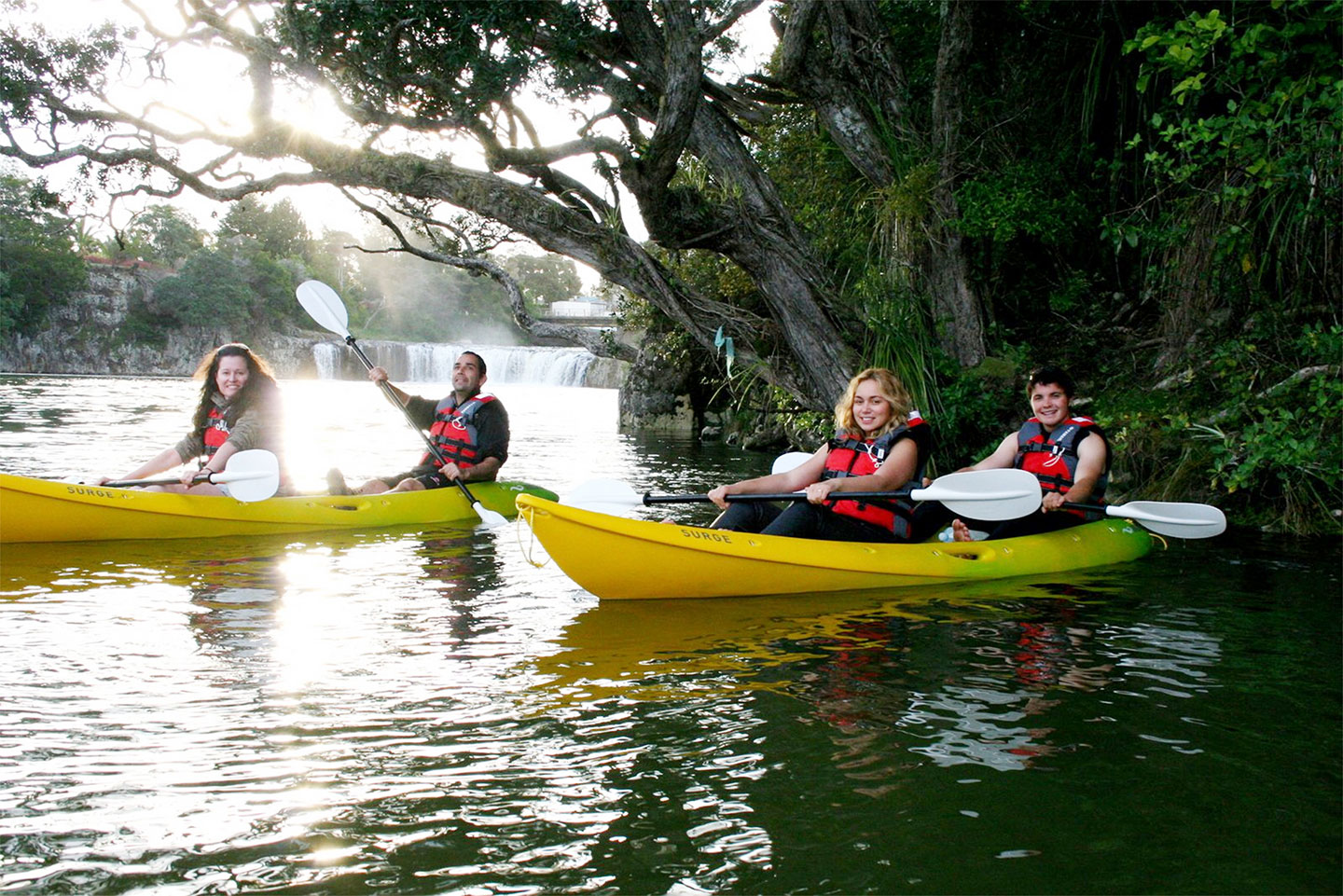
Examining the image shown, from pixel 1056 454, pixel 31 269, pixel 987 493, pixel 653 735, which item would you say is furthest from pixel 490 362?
pixel 653 735

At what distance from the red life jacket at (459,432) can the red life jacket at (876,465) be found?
8.89 feet

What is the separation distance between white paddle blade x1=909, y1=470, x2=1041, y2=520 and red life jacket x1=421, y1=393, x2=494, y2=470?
3.15 metres

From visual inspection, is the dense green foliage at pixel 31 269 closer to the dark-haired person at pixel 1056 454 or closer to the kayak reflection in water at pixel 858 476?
the kayak reflection in water at pixel 858 476

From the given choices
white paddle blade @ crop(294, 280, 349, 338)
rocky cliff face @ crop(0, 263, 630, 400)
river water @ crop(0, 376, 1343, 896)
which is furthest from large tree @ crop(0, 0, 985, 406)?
rocky cliff face @ crop(0, 263, 630, 400)

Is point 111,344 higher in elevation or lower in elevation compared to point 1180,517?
higher

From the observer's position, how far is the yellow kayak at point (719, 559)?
14.0 feet

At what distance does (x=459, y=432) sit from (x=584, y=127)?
3.50m

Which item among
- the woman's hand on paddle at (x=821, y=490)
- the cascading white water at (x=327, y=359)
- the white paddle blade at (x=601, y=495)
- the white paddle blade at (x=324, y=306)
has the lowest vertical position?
the white paddle blade at (x=601, y=495)

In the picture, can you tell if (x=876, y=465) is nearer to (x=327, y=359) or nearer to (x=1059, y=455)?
(x=1059, y=455)

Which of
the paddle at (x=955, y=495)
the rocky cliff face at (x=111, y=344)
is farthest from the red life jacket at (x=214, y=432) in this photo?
the rocky cliff face at (x=111, y=344)

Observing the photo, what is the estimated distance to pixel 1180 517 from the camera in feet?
16.8

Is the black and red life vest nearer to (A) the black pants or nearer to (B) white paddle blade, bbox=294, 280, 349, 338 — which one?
(A) the black pants

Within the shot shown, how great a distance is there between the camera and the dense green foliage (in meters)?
38.3

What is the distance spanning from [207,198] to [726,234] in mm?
4740
